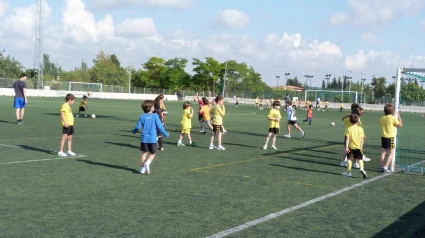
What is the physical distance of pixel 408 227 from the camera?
652 centimetres

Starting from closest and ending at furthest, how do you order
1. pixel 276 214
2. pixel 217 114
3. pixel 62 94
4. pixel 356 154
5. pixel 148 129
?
pixel 276 214, pixel 148 129, pixel 356 154, pixel 217 114, pixel 62 94

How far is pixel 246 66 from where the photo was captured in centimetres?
11506

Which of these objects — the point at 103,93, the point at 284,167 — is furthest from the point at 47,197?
the point at 103,93

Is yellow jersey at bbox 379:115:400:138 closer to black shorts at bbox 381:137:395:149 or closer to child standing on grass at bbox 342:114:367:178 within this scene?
black shorts at bbox 381:137:395:149

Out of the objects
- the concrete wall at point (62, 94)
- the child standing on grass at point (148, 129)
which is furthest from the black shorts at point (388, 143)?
the concrete wall at point (62, 94)

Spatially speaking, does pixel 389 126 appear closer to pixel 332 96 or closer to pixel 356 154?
pixel 356 154

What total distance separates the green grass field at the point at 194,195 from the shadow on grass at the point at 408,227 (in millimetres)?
14

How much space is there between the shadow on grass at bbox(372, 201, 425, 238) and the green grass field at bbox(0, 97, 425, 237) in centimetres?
1

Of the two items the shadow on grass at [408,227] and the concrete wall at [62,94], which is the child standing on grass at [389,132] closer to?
the shadow on grass at [408,227]

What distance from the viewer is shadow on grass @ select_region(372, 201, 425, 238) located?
243 inches

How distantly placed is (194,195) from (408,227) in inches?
128

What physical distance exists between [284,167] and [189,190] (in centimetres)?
379

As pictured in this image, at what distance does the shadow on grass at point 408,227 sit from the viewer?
6.17 m

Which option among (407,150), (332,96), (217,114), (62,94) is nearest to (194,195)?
(217,114)
